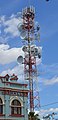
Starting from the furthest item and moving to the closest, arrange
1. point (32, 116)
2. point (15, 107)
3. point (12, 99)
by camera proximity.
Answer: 1. point (32, 116)
2. point (15, 107)
3. point (12, 99)

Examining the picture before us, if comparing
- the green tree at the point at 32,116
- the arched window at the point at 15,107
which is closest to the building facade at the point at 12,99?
the arched window at the point at 15,107

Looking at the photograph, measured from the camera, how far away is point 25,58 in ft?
214

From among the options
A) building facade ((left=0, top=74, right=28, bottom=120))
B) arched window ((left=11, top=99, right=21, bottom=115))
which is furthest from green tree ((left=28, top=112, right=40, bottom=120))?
arched window ((left=11, top=99, right=21, bottom=115))

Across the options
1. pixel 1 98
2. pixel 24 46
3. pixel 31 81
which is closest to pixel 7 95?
pixel 1 98

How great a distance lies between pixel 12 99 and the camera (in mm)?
48906

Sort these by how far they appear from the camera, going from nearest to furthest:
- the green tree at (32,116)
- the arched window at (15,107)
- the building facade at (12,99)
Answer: the building facade at (12,99) → the arched window at (15,107) → the green tree at (32,116)

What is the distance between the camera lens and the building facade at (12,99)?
47.7 meters

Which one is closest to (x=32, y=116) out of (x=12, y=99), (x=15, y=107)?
(x=15, y=107)

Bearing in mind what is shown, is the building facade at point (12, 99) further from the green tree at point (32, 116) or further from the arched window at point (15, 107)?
the green tree at point (32, 116)

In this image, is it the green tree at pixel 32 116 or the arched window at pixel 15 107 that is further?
the green tree at pixel 32 116

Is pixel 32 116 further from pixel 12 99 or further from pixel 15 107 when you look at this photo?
pixel 12 99

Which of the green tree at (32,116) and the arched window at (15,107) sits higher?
the green tree at (32,116)

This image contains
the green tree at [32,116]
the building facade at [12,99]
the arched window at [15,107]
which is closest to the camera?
the building facade at [12,99]

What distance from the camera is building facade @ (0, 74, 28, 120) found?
156 ft
